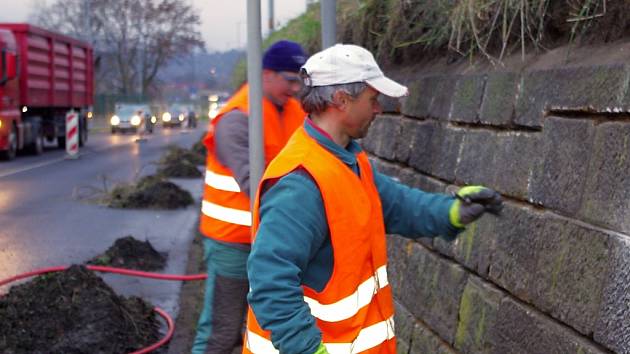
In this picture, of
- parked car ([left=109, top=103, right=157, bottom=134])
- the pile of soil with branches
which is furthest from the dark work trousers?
parked car ([left=109, top=103, right=157, bottom=134])

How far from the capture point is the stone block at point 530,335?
311 centimetres

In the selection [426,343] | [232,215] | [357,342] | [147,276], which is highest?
[232,215]

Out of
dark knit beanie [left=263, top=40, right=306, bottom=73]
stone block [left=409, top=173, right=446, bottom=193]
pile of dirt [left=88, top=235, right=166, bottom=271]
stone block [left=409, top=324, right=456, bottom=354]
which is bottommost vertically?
pile of dirt [left=88, top=235, right=166, bottom=271]

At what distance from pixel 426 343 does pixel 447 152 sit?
930mm

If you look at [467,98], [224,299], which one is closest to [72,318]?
[224,299]

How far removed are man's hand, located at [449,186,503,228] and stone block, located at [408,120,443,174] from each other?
161cm

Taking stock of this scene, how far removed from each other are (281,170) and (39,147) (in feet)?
81.0

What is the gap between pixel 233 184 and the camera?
4352 mm

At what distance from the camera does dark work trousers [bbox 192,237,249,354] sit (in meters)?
4.29

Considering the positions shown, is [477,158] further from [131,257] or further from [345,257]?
[131,257]

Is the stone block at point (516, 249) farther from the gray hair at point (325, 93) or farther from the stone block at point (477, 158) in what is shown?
the gray hair at point (325, 93)

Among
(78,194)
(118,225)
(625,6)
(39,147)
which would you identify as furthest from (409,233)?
(39,147)

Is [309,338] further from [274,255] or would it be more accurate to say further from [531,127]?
[531,127]

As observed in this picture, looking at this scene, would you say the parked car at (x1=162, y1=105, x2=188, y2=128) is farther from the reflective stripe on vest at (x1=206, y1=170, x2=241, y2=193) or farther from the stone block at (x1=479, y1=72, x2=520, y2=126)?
the stone block at (x1=479, y1=72, x2=520, y2=126)
